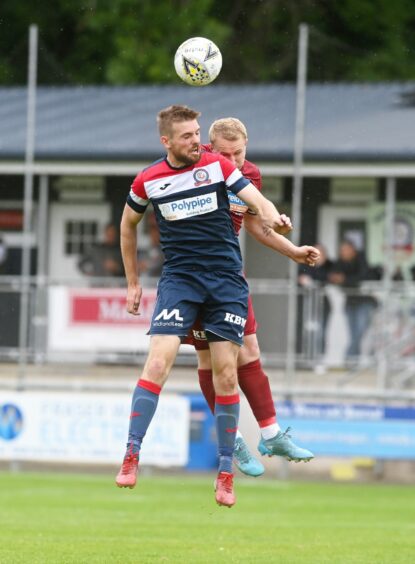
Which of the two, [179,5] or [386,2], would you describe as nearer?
[179,5]

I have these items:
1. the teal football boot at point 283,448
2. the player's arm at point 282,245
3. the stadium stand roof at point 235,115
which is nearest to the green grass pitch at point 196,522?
the teal football boot at point 283,448

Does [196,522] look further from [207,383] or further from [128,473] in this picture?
[128,473]

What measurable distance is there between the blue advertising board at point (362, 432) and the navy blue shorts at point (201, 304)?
835cm

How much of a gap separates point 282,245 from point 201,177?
2.14 ft

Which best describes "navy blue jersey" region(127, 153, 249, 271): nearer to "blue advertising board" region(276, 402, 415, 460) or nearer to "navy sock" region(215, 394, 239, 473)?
"navy sock" region(215, 394, 239, 473)

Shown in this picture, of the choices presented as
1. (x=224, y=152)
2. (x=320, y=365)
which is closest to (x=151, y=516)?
(x=320, y=365)

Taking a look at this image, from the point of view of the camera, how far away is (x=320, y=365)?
1706 centimetres

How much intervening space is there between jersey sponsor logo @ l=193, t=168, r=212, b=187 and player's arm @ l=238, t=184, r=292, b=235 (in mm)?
232

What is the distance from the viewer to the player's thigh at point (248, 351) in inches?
384

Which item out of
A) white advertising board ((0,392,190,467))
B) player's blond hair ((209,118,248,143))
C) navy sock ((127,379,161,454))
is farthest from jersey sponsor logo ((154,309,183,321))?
white advertising board ((0,392,190,467))

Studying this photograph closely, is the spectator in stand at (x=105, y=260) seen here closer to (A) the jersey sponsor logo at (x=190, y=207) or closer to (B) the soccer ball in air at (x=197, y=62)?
(B) the soccer ball in air at (x=197, y=62)

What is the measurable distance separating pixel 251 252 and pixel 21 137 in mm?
3755

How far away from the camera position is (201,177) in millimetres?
8906

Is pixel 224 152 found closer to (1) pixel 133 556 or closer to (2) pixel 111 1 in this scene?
(1) pixel 133 556
